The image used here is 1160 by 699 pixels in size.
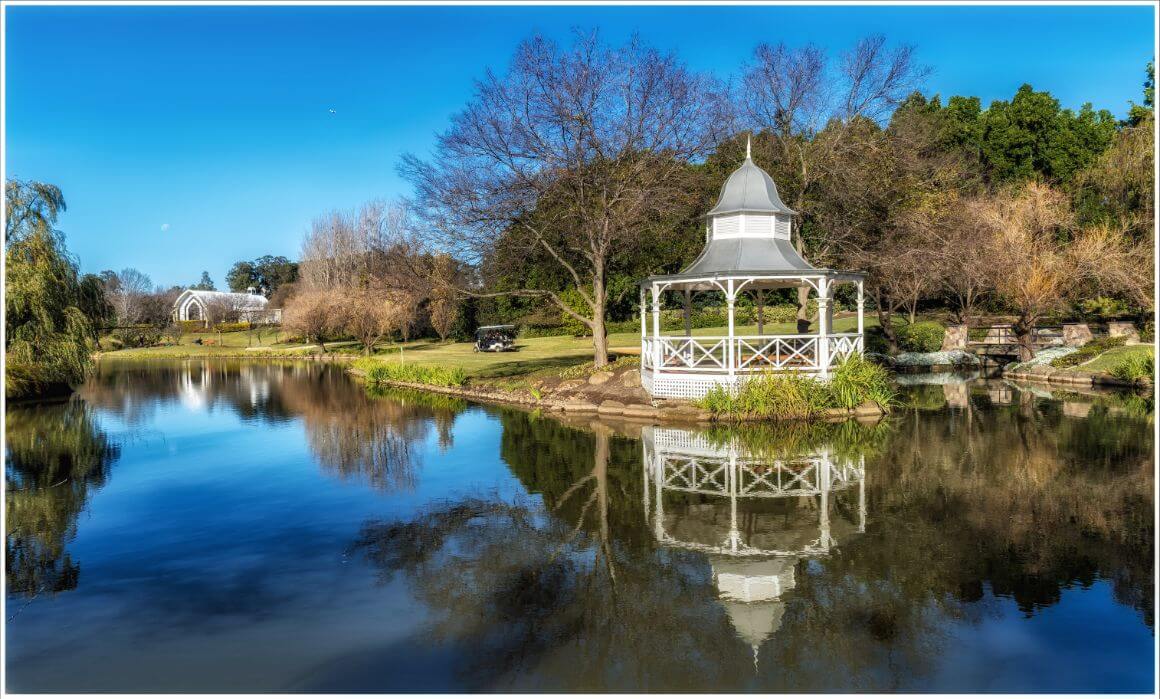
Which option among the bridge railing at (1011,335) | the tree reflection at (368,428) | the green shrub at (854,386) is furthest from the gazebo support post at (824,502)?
the bridge railing at (1011,335)

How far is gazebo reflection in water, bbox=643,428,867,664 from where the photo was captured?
308 inches

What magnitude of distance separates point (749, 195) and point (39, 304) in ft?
71.5

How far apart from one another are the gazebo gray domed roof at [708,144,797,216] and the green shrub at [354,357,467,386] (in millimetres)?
11955

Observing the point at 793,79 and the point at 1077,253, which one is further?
the point at 1077,253

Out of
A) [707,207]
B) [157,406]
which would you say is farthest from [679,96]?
[157,406]

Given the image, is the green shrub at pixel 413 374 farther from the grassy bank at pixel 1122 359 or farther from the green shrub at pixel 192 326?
the green shrub at pixel 192 326

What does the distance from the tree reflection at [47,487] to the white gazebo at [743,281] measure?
1278cm

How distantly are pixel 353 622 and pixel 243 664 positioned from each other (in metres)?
1.04

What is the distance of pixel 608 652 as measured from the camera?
6.45 meters

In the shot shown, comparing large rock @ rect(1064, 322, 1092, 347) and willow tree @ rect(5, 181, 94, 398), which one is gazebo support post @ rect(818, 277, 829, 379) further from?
willow tree @ rect(5, 181, 94, 398)

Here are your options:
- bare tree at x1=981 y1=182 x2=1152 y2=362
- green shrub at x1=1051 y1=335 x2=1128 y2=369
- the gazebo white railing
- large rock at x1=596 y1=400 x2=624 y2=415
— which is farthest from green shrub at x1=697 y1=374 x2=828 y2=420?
bare tree at x1=981 y1=182 x2=1152 y2=362

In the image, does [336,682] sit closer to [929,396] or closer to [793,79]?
[929,396]

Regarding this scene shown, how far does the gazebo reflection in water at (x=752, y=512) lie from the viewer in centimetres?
783

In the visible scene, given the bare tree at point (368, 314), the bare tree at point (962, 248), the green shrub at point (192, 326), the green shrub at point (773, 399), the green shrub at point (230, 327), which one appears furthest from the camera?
the green shrub at point (192, 326)
